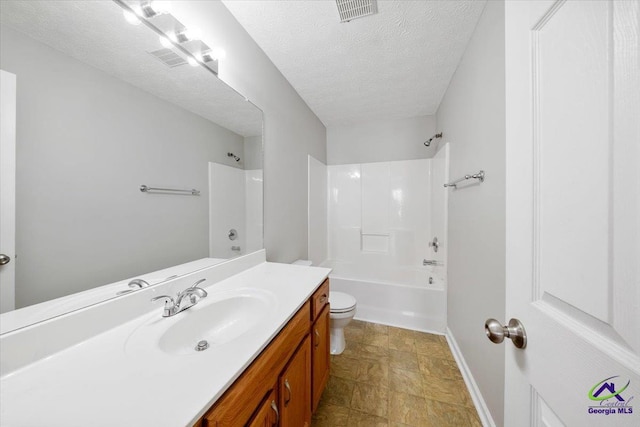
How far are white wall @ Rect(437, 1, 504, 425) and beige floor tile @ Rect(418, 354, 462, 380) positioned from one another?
0.14 m

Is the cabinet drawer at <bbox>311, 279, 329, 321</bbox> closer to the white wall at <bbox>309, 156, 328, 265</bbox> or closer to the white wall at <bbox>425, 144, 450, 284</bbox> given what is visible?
the white wall at <bbox>309, 156, 328, 265</bbox>

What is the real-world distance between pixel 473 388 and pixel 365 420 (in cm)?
76

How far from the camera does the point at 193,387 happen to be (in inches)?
19.2

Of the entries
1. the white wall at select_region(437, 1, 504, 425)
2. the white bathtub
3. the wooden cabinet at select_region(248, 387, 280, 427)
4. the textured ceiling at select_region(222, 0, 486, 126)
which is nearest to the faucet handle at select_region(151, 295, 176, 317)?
the wooden cabinet at select_region(248, 387, 280, 427)

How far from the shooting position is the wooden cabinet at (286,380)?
1.81 ft

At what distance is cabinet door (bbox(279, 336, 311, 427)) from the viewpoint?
0.81 metres

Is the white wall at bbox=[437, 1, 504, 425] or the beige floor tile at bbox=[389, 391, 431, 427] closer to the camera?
the white wall at bbox=[437, 1, 504, 425]

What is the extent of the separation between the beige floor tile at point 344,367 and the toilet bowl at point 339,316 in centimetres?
8

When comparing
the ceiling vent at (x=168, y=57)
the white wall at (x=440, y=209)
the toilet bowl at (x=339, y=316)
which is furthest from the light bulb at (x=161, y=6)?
the white wall at (x=440, y=209)

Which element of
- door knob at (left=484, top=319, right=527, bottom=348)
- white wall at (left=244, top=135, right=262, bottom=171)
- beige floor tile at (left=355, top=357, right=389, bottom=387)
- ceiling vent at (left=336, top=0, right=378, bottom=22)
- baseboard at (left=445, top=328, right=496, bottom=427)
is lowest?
beige floor tile at (left=355, top=357, right=389, bottom=387)

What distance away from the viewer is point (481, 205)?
1323mm

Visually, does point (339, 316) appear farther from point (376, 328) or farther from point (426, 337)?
point (426, 337)

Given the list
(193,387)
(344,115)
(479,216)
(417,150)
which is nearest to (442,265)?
(479,216)

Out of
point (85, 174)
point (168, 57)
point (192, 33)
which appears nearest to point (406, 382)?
point (85, 174)
